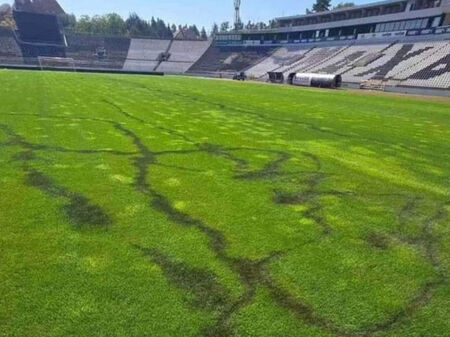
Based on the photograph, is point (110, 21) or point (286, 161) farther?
point (110, 21)

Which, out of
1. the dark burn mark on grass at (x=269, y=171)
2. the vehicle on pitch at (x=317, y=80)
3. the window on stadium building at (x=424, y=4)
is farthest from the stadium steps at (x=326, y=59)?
the dark burn mark on grass at (x=269, y=171)

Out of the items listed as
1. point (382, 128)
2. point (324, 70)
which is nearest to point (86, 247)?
point (382, 128)

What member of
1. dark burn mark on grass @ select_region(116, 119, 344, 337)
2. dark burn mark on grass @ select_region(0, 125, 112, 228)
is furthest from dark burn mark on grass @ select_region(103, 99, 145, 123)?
dark burn mark on grass @ select_region(116, 119, 344, 337)

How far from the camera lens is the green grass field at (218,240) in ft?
10.6

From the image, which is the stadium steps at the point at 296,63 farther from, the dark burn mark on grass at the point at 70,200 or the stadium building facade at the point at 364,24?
the dark burn mark on grass at the point at 70,200

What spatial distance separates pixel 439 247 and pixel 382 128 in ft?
33.5

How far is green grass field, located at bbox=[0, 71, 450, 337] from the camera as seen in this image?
3.22 m

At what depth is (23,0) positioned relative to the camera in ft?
396

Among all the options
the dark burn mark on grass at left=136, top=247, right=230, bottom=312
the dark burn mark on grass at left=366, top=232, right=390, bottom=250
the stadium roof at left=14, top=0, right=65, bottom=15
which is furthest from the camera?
the stadium roof at left=14, top=0, right=65, bottom=15

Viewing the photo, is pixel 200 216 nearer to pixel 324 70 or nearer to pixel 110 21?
pixel 324 70

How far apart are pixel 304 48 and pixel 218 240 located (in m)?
71.8

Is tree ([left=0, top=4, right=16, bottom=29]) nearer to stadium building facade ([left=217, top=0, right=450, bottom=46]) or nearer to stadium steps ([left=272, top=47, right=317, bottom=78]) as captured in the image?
stadium building facade ([left=217, top=0, right=450, bottom=46])

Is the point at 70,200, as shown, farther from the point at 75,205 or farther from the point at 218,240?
the point at 218,240

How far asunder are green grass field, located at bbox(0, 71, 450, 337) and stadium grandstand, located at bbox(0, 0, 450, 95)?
111 ft
